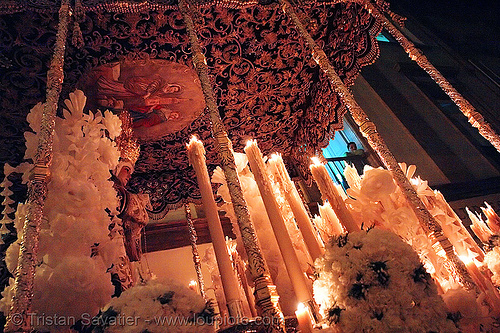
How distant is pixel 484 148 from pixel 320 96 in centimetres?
747

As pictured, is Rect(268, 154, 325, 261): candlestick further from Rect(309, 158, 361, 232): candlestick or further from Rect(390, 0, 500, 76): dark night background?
Rect(390, 0, 500, 76): dark night background

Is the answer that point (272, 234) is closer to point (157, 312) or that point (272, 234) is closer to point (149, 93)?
point (157, 312)

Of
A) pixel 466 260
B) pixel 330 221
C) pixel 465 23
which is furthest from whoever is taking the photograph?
pixel 465 23

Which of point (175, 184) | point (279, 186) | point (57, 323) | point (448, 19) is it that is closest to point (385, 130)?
point (448, 19)

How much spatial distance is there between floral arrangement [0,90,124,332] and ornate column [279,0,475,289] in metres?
1.84

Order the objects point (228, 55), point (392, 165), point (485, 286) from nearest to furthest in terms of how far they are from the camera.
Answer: point (485, 286)
point (392, 165)
point (228, 55)

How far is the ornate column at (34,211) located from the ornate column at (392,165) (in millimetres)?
1867

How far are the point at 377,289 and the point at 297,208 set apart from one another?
1214 mm

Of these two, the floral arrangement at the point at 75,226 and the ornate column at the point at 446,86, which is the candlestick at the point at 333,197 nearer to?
the ornate column at the point at 446,86

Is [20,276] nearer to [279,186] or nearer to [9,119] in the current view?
[279,186]

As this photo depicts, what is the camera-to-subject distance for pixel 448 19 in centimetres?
1002

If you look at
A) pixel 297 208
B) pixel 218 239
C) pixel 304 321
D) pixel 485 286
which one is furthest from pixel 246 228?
pixel 485 286

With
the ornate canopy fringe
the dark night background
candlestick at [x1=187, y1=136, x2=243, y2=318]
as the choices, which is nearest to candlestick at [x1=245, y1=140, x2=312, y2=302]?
candlestick at [x1=187, y1=136, x2=243, y2=318]

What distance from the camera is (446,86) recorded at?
274cm
